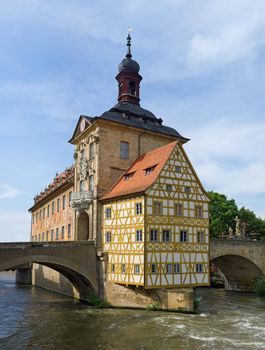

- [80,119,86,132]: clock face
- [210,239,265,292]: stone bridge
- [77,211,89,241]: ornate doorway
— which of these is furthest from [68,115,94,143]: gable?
[210,239,265,292]: stone bridge

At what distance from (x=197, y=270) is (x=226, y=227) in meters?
24.8

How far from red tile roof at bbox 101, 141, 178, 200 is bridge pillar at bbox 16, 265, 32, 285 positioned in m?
24.9

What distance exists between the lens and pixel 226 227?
5031 centimetres

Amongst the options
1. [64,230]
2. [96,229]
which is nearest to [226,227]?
[64,230]

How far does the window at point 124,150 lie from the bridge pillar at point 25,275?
25.2 m

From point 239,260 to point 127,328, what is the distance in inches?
779

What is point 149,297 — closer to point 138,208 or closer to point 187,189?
point 138,208

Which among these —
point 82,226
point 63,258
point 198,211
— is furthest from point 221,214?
point 63,258

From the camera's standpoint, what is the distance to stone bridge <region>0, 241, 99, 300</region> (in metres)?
25.1

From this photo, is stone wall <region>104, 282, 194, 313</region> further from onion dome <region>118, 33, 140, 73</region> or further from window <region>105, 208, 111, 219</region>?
onion dome <region>118, 33, 140, 73</region>

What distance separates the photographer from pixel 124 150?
31.7 meters

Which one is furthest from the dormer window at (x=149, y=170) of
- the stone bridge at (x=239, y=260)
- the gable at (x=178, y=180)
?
the stone bridge at (x=239, y=260)

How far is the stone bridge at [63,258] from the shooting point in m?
25.1

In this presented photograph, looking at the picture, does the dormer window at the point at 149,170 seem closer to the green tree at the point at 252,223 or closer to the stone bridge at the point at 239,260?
the stone bridge at the point at 239,260
